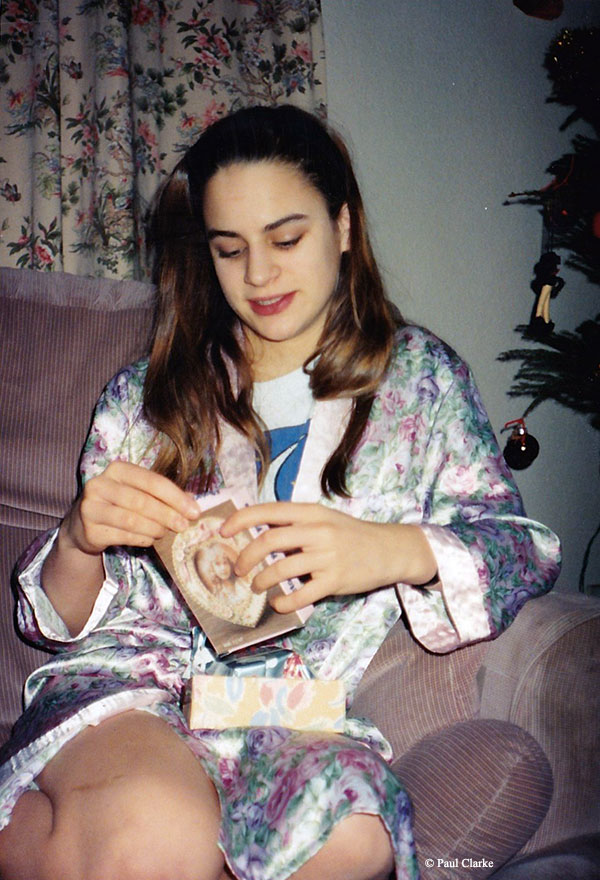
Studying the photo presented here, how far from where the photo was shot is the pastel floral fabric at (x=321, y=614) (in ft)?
2.78

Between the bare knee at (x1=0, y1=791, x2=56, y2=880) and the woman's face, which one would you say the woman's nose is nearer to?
the woman's face

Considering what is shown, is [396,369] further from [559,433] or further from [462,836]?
[559,433]

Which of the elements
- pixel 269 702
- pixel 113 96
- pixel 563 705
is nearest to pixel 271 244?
pixel 269 702

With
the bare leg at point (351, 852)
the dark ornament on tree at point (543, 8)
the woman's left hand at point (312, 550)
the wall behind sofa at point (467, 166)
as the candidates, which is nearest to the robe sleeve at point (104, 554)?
the woman's left hand at point (312, 550)

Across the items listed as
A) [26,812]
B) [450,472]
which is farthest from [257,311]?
[26,812]

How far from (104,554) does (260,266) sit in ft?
1.71

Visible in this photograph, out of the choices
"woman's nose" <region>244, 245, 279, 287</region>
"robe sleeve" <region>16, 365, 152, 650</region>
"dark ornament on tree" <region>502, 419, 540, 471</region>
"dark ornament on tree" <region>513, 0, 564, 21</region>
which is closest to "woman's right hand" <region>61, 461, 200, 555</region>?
"robe sleeve" <region>16, 365, 152, 650</region>

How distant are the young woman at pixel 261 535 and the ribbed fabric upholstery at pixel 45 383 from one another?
131 mm

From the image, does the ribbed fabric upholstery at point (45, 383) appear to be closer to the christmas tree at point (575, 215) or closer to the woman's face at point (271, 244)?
the woman's face at point (271, 244)

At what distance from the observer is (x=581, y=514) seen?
2.84m

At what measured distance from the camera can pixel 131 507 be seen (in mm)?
965

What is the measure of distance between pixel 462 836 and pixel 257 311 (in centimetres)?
84

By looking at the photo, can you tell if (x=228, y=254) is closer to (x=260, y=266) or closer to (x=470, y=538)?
(x=260, y=266)

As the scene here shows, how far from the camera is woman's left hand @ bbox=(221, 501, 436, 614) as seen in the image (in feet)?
2.94
